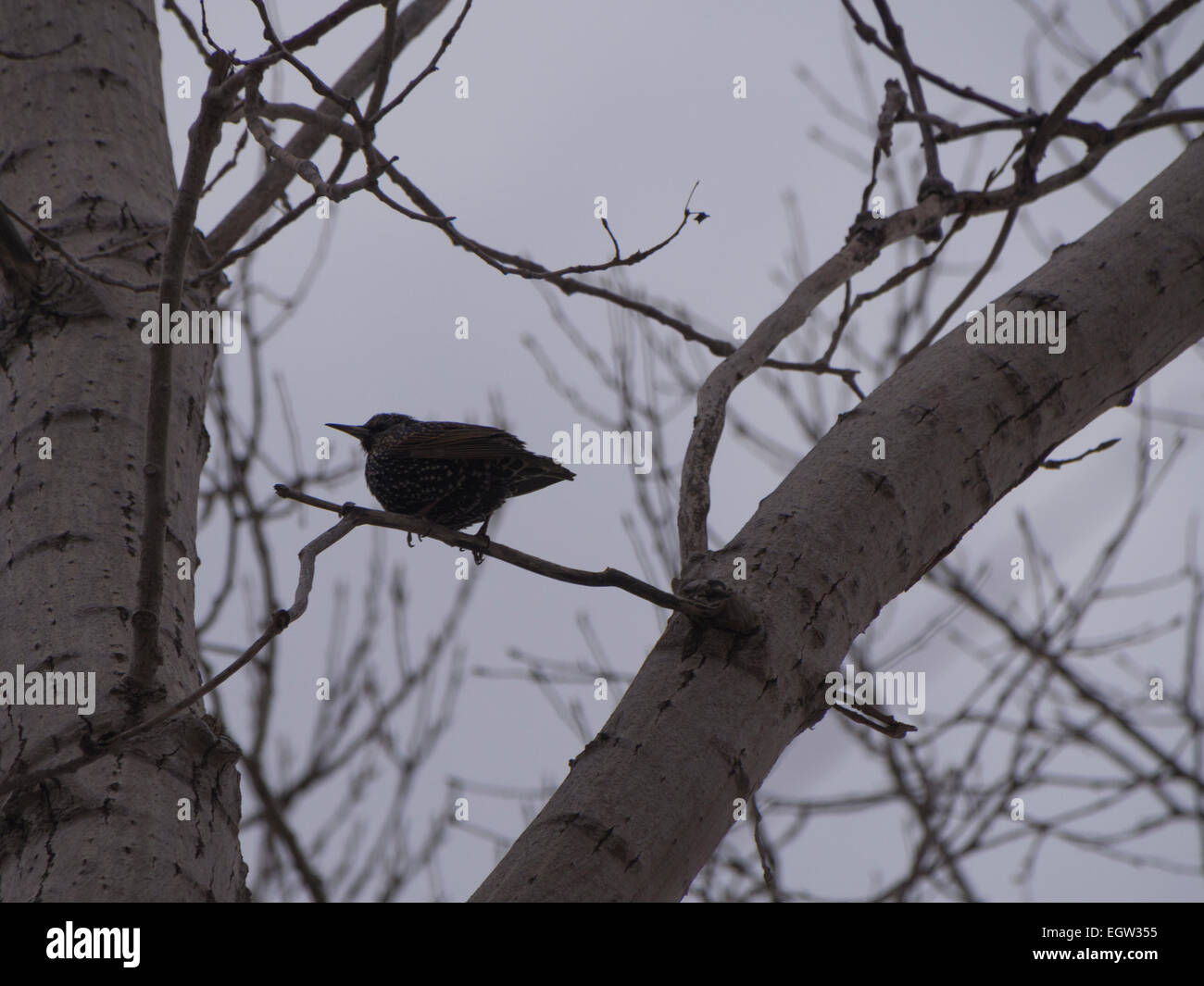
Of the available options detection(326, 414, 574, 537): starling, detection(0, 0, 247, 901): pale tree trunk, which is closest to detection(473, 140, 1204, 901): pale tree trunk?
detection(0, 0, 247, 901): pale tree trunk

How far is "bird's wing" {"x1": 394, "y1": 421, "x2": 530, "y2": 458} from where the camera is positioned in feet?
12.9

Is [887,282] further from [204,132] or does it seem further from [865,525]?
[204,132]

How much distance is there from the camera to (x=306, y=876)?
12.6 ft

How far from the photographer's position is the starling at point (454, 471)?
3.94 metres

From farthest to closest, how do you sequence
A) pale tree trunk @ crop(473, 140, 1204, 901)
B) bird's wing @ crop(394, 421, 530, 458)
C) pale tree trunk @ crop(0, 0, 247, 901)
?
bird's wing @ crop(394, 421, 530, 458) < pale tree trunk @ crop(0, 0, 247, 901) < pale tree trunk @ crop(473, 140, 1204, 901)

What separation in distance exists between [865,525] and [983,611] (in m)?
2.94

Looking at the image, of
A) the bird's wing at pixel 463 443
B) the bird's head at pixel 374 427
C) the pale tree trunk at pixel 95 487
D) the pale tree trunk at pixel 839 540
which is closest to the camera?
the pale tree trunk at pixel 839 540

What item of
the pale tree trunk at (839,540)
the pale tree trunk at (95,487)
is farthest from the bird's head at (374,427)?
the pale tree trunk at (839,540)

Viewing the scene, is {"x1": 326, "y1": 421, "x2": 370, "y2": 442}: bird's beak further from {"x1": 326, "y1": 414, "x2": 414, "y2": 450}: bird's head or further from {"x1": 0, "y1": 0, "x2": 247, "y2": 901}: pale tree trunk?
{"x1": 0, "y1": 0, "x2": 247, "y2": 901}: pale tree trunk

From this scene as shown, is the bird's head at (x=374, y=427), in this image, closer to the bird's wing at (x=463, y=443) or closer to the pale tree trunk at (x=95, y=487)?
the bird's wing at (x=463, y=443)

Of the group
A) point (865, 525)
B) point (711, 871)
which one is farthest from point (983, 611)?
point (865, 525)

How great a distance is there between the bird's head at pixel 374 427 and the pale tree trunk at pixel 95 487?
1640 millimetres

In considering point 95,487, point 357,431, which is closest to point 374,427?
point 357,431

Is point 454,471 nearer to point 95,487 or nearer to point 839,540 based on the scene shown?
point 95,487
